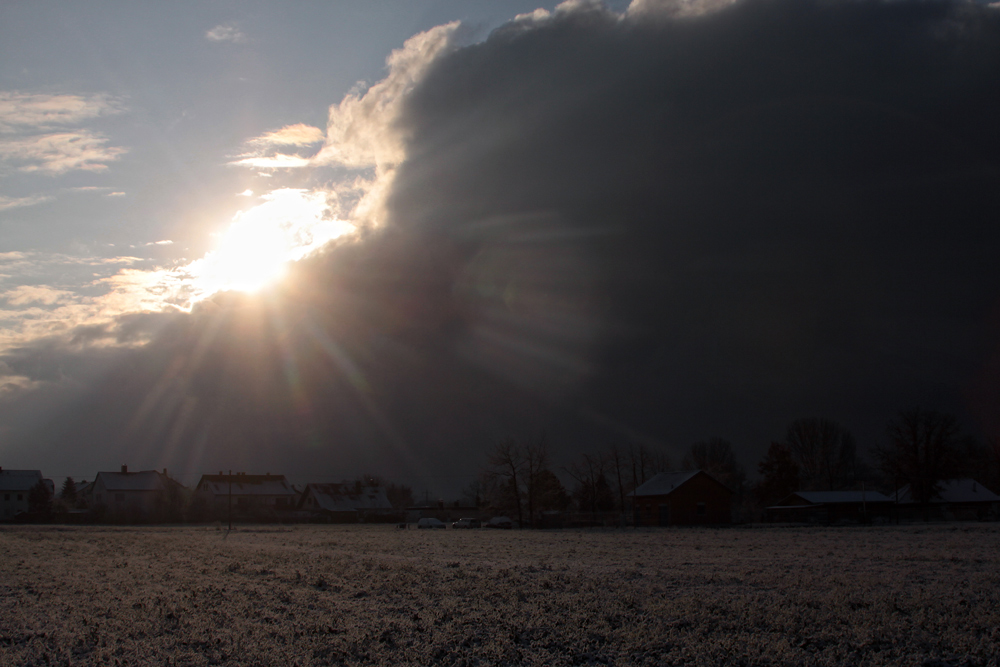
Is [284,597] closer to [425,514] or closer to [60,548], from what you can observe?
[60,548]

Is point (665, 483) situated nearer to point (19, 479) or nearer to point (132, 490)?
point (132, 490)

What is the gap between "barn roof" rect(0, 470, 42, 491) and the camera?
146 m

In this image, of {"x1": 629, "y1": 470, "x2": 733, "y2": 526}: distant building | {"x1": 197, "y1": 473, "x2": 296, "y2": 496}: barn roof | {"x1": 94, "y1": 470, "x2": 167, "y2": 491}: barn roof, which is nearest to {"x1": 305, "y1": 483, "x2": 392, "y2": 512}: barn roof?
{"x1": 197, "y1": 473, "x2": 296, "y2": 496}: barn roof

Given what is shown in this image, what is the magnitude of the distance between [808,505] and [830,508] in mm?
5115

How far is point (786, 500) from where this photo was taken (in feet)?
346

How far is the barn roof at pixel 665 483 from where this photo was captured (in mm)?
Result: 90688

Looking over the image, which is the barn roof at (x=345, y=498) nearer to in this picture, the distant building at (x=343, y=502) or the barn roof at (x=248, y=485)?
the distant building at (x=343, y=502)

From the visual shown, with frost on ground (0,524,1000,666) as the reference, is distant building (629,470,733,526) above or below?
below

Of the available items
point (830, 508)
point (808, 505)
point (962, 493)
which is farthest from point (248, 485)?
point (962, 493)

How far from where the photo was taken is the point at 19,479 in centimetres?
14825

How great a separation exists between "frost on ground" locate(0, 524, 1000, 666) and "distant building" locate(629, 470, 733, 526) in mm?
60584

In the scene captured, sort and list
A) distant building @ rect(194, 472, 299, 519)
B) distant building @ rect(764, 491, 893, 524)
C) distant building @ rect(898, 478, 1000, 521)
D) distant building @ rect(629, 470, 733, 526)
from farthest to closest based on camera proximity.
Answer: distant building @ rect(194, 472, 299, 519), distant building @ rect(898, 478, 1000, 521), distant building @ rect(764, 491, 893, 524), distant building @ rect(629, 470, 733, 526)

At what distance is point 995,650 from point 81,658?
1693cm

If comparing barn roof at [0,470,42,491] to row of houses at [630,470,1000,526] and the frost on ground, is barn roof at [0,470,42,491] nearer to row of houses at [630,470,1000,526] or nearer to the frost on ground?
row of houses at [630,470,1000,526]
